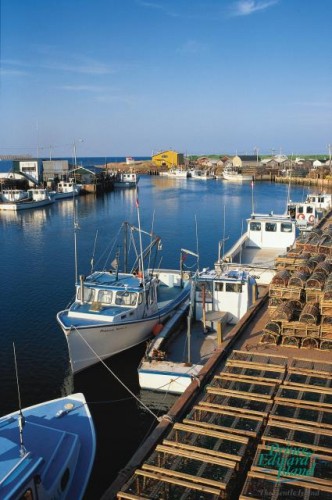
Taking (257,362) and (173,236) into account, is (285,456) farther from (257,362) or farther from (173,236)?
(173,236)

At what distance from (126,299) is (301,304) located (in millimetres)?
6991

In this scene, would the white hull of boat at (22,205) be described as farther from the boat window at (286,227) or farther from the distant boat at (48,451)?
the distant boat at (48,451)

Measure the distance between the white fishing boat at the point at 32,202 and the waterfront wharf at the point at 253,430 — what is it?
201 feet

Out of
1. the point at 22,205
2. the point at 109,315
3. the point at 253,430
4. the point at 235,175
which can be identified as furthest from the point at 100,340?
the point at 235,175

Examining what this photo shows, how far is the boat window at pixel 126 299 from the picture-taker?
64.2 feet

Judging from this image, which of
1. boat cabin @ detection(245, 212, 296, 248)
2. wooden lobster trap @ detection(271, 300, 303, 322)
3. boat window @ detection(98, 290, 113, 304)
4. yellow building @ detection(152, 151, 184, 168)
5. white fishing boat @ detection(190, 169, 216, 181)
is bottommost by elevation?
boat window @ detection(98, 290, 113, 304)

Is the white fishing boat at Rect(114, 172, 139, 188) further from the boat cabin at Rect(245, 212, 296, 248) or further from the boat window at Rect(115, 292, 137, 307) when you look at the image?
the boat window at Rect(115, 292, 137, 307)

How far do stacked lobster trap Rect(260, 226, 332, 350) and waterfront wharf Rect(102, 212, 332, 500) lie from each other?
0.03m

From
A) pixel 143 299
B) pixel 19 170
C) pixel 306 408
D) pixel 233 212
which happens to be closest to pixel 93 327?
pixel 143 299

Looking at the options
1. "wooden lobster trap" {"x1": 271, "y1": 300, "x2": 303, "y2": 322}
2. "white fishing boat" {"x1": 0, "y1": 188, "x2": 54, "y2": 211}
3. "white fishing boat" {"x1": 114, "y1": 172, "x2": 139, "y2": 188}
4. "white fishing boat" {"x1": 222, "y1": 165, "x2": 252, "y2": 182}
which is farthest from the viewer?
"white fishing boat" {"x1": 222, "y1": 165, "x2": 252, "y2": 182}

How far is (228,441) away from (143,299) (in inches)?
444

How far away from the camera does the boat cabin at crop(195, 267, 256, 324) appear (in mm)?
20391

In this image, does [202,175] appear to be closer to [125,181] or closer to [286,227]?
[125,181]

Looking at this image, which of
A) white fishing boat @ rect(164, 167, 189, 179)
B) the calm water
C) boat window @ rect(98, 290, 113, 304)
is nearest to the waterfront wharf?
the calm water
